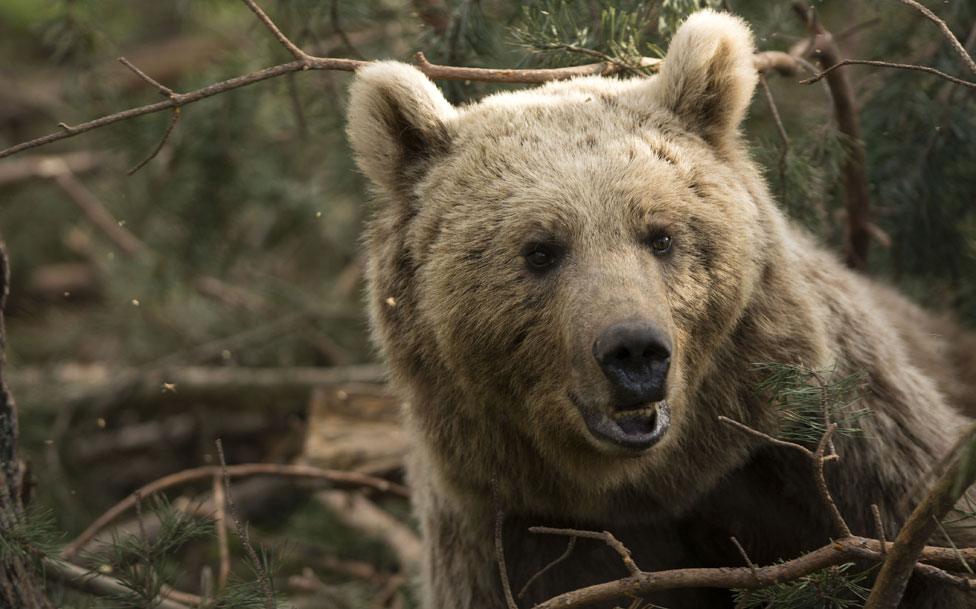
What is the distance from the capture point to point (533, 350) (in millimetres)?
3463

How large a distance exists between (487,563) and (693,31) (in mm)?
2093

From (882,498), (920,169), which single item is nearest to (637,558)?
(882,498)

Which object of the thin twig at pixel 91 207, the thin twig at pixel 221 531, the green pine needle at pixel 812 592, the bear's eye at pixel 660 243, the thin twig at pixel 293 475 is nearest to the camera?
the green pine needle at pixel 812 592

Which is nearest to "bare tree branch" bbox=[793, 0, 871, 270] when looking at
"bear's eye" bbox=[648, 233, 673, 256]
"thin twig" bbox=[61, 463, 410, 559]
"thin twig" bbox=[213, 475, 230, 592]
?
"bear's eye" bbox=[648, 233, 673, 256]

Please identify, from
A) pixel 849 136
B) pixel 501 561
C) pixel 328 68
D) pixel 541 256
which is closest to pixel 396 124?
pixel 328 68

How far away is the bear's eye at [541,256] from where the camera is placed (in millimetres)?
3436

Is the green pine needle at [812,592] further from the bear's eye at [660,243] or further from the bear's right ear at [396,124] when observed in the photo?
the bear's right ear at [396,124]

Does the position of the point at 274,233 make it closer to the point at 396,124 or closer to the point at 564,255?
the point at 396,124

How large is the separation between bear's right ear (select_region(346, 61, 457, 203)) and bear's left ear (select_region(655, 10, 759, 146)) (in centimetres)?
82

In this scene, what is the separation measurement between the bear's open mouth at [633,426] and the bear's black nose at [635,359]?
104mm

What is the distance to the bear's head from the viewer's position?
331 cm

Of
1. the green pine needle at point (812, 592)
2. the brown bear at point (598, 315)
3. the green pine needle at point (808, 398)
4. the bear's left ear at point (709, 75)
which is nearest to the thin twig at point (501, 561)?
the brown bear at point (598, 315)

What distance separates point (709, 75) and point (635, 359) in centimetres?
123

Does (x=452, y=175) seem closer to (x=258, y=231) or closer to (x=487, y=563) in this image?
(x=487, y=563)
